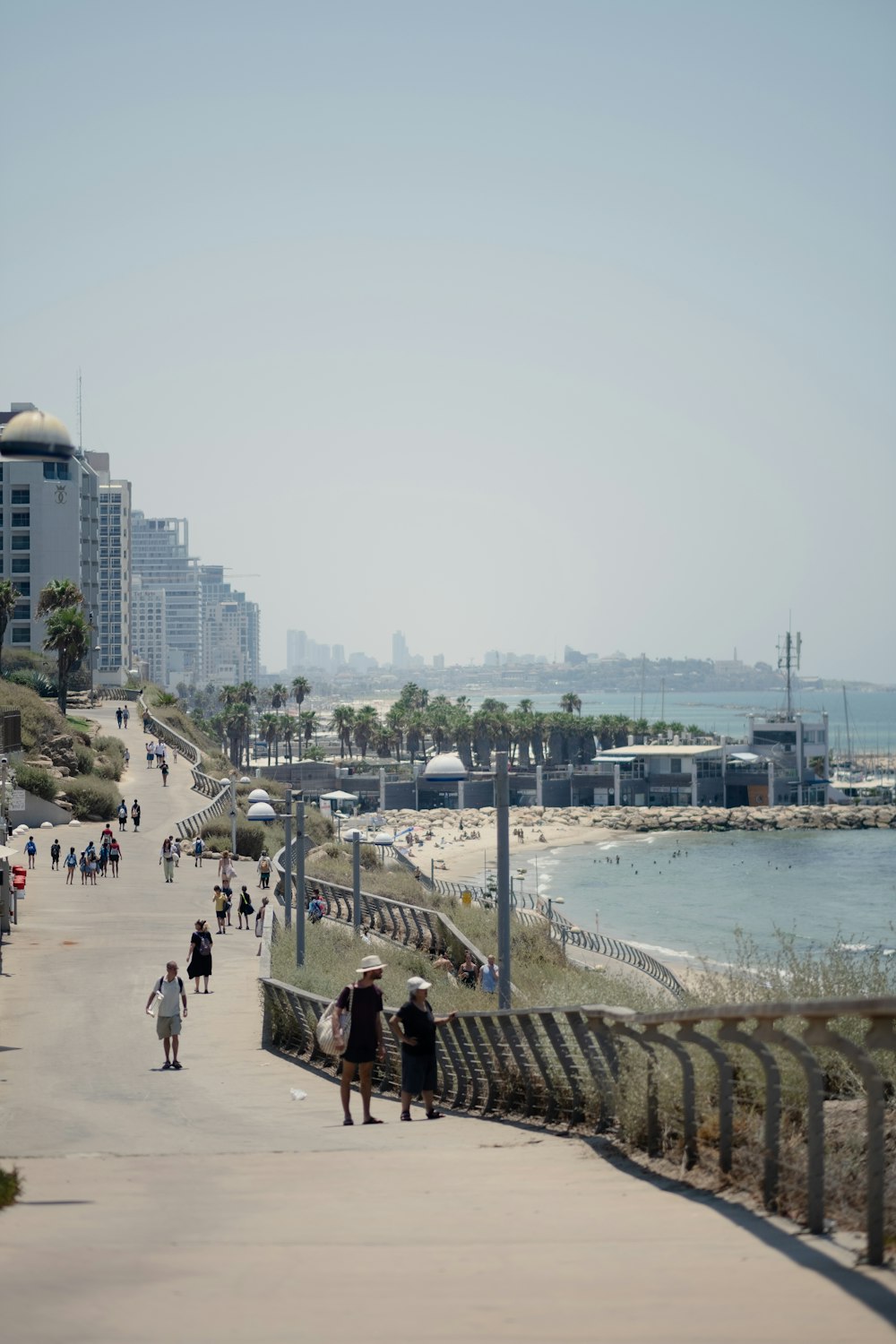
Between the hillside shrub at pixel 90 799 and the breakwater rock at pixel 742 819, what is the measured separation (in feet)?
253

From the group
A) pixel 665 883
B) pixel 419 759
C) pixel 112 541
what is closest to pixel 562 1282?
pixel 665 883

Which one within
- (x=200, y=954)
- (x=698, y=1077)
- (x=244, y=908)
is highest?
(x=698, y=1077)

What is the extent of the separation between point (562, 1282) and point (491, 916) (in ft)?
115

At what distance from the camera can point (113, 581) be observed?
144 metres

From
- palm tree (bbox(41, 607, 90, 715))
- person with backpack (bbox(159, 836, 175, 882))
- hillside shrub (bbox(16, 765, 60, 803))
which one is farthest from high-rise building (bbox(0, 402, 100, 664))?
person with backpack (bbox(159, 836, 175, 882))

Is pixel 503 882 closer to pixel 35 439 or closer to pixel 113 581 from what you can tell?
pixel 35 439

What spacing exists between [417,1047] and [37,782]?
4410 centimetres

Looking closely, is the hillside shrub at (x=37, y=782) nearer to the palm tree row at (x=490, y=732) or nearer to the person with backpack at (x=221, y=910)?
the person with backpack at (x=221, y=910)

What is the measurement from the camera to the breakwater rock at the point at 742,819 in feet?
428

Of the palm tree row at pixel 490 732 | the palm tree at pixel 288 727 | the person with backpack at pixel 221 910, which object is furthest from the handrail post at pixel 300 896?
the palm tree at pixel 288 727

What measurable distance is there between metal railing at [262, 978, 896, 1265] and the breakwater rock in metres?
117

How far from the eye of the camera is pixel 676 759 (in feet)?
467

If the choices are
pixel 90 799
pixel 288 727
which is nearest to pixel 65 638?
pixel 90 799

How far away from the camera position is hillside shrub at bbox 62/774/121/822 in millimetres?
56000
